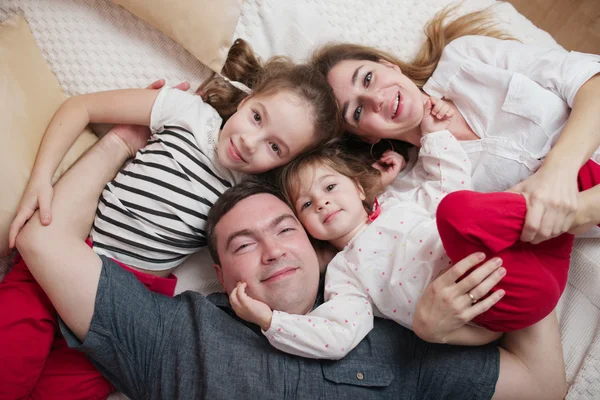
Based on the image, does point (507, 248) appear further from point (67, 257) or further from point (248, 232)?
point (67, 257)

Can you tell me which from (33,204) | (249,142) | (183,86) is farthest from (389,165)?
(33,204)

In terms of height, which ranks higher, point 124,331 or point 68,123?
point 68,123

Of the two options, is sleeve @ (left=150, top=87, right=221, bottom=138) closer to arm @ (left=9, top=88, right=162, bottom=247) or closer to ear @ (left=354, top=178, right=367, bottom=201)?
arm @ (left=9, top=88, right=162, bottom=247)

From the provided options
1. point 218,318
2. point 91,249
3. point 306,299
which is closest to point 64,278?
point 91,249

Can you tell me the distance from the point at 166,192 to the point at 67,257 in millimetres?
333


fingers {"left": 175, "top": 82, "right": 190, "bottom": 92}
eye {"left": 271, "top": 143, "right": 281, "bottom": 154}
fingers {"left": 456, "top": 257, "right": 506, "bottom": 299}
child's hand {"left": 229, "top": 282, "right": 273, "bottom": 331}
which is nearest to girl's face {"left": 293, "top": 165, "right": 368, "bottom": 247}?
eye {"left": 271, "top": 143, "right": 281, "bottom": 154}

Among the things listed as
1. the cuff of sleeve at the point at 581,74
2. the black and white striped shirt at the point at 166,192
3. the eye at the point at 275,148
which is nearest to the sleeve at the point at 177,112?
the black and white striped shirt at the point at 166,192

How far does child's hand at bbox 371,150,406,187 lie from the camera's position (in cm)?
165

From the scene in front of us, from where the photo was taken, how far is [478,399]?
49.2 inches

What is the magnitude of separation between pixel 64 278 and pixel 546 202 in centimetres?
127

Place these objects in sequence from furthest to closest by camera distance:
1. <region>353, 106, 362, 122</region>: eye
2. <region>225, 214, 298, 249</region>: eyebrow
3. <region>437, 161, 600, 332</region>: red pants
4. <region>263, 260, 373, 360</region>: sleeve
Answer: <region>353, 106, 362, 122</region>: eye
<region>225, 214, 298, 249</region>: eyebrow
<region>263, 260, 373, 360</region>: sleeve
<region>437, 161, 600, 332</region>: red pants

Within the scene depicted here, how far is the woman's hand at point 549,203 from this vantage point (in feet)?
3.65

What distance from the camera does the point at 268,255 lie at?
130 centimetres

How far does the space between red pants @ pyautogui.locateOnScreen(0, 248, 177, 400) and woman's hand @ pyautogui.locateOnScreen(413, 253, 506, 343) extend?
976 mm
